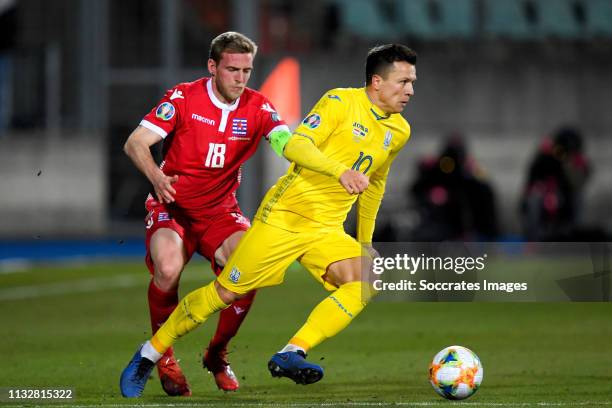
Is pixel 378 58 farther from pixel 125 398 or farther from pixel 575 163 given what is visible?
pixel 575 163

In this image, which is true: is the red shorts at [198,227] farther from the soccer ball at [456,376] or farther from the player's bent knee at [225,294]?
the soccer ball at [456,376]

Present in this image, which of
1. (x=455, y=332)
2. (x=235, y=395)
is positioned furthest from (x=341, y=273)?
(x=455, y=332)

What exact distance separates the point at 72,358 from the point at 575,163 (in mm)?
10547

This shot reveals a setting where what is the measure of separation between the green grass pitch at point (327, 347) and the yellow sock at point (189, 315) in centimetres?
32

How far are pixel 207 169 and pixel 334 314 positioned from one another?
45.0 inches

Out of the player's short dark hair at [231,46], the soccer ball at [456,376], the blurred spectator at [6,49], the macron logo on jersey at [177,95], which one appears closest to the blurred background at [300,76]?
the blurred spectator at [6,49]

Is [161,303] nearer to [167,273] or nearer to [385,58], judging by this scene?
[167,273]

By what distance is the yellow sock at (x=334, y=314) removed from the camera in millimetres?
7109

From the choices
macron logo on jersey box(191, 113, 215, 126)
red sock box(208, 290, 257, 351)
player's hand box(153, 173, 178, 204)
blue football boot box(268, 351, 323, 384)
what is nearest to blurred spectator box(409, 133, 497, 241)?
red sock box(208, 290, 257, 351)

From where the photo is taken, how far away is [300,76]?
2273 centimetres

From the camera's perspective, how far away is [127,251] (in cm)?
2138

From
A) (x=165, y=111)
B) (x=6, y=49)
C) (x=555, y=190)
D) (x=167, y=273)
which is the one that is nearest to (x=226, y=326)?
(x=167, y=273)

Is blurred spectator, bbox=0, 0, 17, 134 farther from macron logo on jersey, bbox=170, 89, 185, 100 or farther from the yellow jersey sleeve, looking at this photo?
the yellow jersey sleeve

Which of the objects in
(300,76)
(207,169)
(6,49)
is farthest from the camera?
(300,76)
